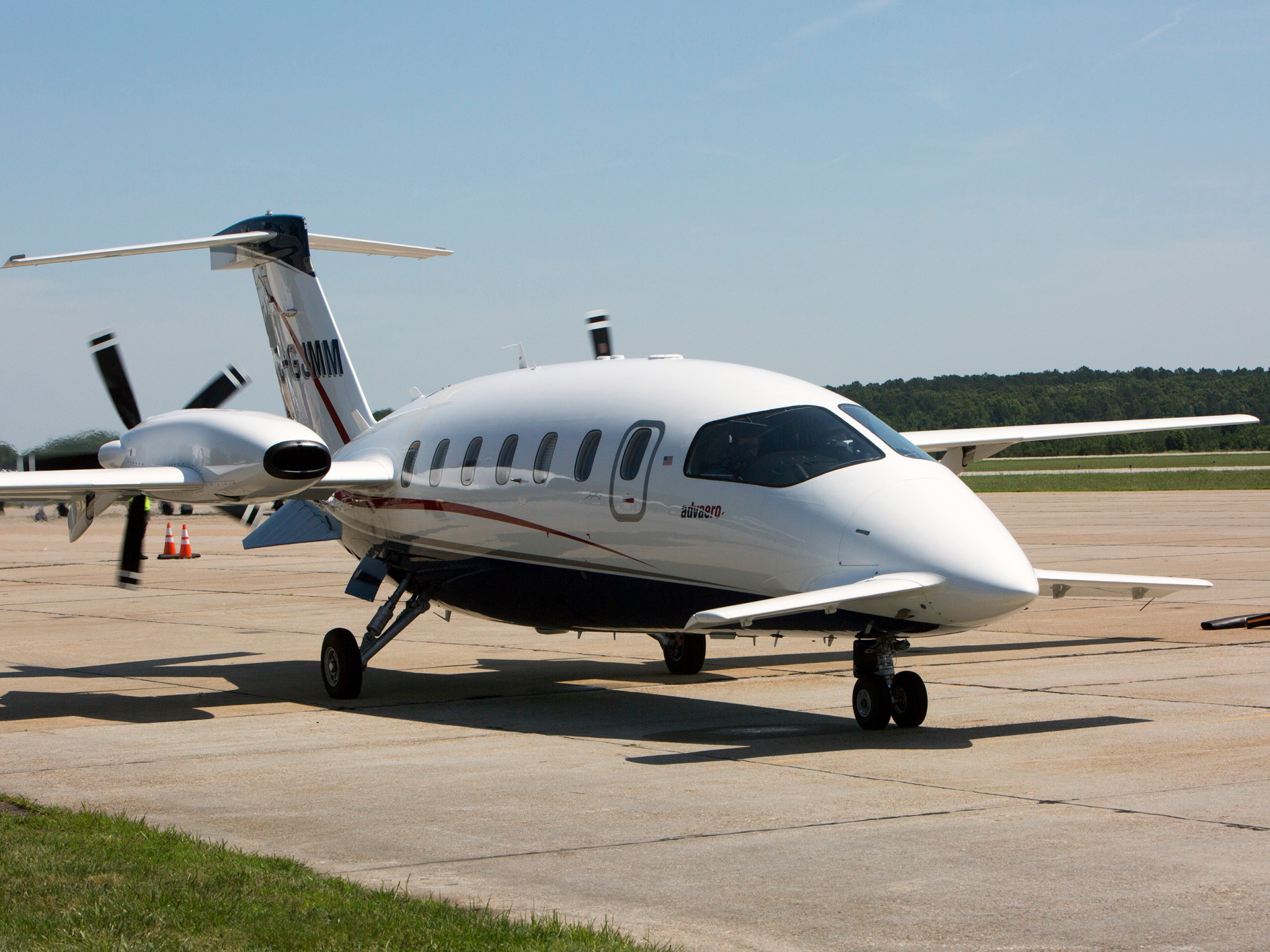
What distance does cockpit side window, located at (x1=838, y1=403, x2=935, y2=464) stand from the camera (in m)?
11.7

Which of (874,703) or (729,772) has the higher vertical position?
(874,703)

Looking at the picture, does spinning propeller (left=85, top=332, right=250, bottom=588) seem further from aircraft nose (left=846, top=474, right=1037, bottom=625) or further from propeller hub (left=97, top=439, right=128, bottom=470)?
aircraft nose (left=846, top=474, right=1037, bottom=625)

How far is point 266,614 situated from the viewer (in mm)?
24344

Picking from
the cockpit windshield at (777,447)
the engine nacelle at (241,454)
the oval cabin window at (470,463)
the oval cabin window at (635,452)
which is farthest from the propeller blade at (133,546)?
the cockpit windshield at (777,447)

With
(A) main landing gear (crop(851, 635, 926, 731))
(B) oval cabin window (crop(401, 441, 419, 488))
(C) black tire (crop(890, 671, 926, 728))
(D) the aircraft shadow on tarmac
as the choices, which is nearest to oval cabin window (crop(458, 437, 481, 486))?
(B) oval cabin window (crop(401, 441, 419, 488))

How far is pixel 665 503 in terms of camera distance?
12.2 meters

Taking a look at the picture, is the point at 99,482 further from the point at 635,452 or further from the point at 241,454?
the point at 635,452

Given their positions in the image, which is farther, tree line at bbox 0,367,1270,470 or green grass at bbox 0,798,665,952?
tree line at bbox 0,367,1270,470

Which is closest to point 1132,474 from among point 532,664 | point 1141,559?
point 1141,559

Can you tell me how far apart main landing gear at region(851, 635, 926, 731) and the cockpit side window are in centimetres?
158

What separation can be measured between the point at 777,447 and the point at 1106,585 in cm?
281

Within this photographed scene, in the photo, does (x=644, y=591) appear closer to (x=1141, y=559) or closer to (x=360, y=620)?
(x=360, y=620)

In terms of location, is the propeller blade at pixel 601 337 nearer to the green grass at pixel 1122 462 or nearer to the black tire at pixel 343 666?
the black tire at pixel 343 666

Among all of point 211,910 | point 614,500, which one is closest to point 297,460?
point 614,500
